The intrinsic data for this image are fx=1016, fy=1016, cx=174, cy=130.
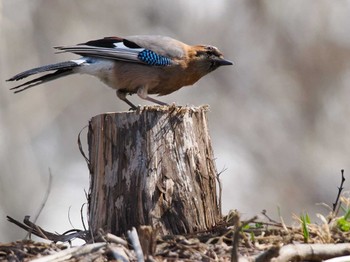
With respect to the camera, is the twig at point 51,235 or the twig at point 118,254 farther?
the twig at point 51,235

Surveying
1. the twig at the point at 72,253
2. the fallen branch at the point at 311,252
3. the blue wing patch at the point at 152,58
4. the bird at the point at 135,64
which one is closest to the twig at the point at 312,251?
the fallen branch at the point at 311,252

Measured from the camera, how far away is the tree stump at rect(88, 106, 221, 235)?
6.87 meters

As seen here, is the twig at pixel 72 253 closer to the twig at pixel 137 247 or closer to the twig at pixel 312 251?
the twig at pixel 137 247

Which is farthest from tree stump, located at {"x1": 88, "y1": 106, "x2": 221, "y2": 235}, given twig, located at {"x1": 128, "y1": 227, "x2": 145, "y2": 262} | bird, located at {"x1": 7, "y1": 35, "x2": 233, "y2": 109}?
bird, located at {"x1": 7, "y1": 35, "x2": 233, "y2": 109}

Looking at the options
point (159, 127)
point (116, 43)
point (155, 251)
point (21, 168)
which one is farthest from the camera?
point (21, 168)

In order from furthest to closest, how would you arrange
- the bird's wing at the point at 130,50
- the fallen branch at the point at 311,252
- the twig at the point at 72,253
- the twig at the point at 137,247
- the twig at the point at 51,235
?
the bird's wing at the point at 130,50
the twig at the point at 51,235
the fallen branch at the point at 311,252
the twig at the point at 72,253
the twig at the point at 137,247

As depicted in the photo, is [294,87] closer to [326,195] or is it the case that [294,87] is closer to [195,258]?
[326,195]

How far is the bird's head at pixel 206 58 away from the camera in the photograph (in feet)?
32.5

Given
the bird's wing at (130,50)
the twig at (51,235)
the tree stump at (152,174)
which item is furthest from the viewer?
the bird's wing at (130,50)

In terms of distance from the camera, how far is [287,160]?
14.5m

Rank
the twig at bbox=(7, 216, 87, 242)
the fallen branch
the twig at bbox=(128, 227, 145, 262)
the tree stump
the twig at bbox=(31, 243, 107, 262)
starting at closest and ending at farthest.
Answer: the twig at bbox=(128, 227, 145, 262) < the twig at bbox=(31, 243, 107, 262) < the fallen branch < the tree stump < the twig at bbox=(7, 216, 87, 242)

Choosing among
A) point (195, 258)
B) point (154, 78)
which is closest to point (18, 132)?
point (154, 78)

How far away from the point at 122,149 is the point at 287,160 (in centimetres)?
783

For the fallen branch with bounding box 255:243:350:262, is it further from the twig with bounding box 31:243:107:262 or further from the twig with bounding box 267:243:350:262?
the twig with bounding box 31:243:107:262
